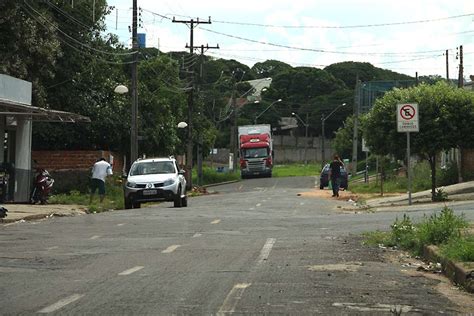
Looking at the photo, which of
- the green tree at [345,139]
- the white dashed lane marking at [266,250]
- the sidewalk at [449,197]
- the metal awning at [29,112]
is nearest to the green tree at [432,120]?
the sidewalk at [449,197]

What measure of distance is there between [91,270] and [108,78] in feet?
106

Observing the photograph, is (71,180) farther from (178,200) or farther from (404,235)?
(404,235)

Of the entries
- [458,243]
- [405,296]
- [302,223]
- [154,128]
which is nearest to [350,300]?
[405,296]

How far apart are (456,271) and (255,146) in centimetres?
5584

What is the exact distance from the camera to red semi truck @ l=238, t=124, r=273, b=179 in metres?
65.5

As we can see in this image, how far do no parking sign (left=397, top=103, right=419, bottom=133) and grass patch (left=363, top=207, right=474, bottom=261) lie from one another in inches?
292

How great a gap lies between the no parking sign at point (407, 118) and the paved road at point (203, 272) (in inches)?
207

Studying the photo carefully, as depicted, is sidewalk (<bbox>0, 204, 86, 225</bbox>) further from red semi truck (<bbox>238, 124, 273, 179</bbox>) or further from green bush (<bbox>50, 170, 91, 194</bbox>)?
red semi truck (<bbox>238, 124, 273, 179</bbox>)

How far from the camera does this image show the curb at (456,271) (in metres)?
8.99

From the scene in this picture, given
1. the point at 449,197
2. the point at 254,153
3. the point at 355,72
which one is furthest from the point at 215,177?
the point at 355,72

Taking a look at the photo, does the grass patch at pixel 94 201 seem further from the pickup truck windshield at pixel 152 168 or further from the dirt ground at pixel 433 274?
the dirt ground at pixel 433 274

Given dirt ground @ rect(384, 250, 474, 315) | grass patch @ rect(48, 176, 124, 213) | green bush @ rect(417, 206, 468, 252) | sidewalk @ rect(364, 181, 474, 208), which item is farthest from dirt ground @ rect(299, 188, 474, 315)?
grass patch @ rect(48, 176, 124, 213)

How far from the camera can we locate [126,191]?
79.7 ft

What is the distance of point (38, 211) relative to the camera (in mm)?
21531
